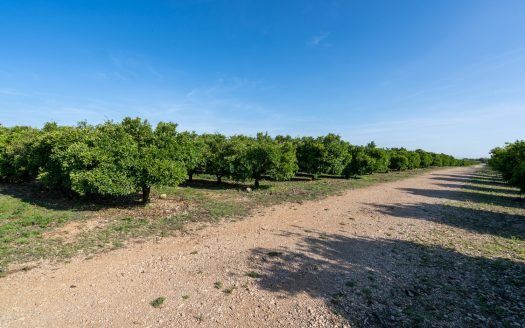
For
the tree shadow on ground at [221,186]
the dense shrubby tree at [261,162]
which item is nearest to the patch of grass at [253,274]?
the dense shrubby tree at [261,162]

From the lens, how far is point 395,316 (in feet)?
18.1

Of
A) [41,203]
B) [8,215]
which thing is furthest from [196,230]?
[41,203]

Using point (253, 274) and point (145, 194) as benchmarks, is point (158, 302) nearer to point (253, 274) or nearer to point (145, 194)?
point (253, 274)

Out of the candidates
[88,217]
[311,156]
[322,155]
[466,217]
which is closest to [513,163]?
[466,217]

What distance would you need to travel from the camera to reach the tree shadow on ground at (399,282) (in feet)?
18.2

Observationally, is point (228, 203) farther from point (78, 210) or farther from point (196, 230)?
point (78, 210)

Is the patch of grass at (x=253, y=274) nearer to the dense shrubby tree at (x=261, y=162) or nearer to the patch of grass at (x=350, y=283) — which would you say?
the patch of grass at (x=350, y=283)

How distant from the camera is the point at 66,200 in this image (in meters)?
15.0

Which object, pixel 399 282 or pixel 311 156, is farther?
pixel 311 156

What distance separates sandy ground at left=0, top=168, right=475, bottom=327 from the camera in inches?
206

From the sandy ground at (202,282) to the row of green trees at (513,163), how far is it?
598 inches

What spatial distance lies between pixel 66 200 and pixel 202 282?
12.8 m

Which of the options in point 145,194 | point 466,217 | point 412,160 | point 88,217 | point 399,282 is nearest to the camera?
point 399,282

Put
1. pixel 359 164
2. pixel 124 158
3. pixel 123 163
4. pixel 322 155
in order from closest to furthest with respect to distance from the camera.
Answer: pixel 123 163 → pixel 124 158 → pixel 322 155 → pixel 359 164
